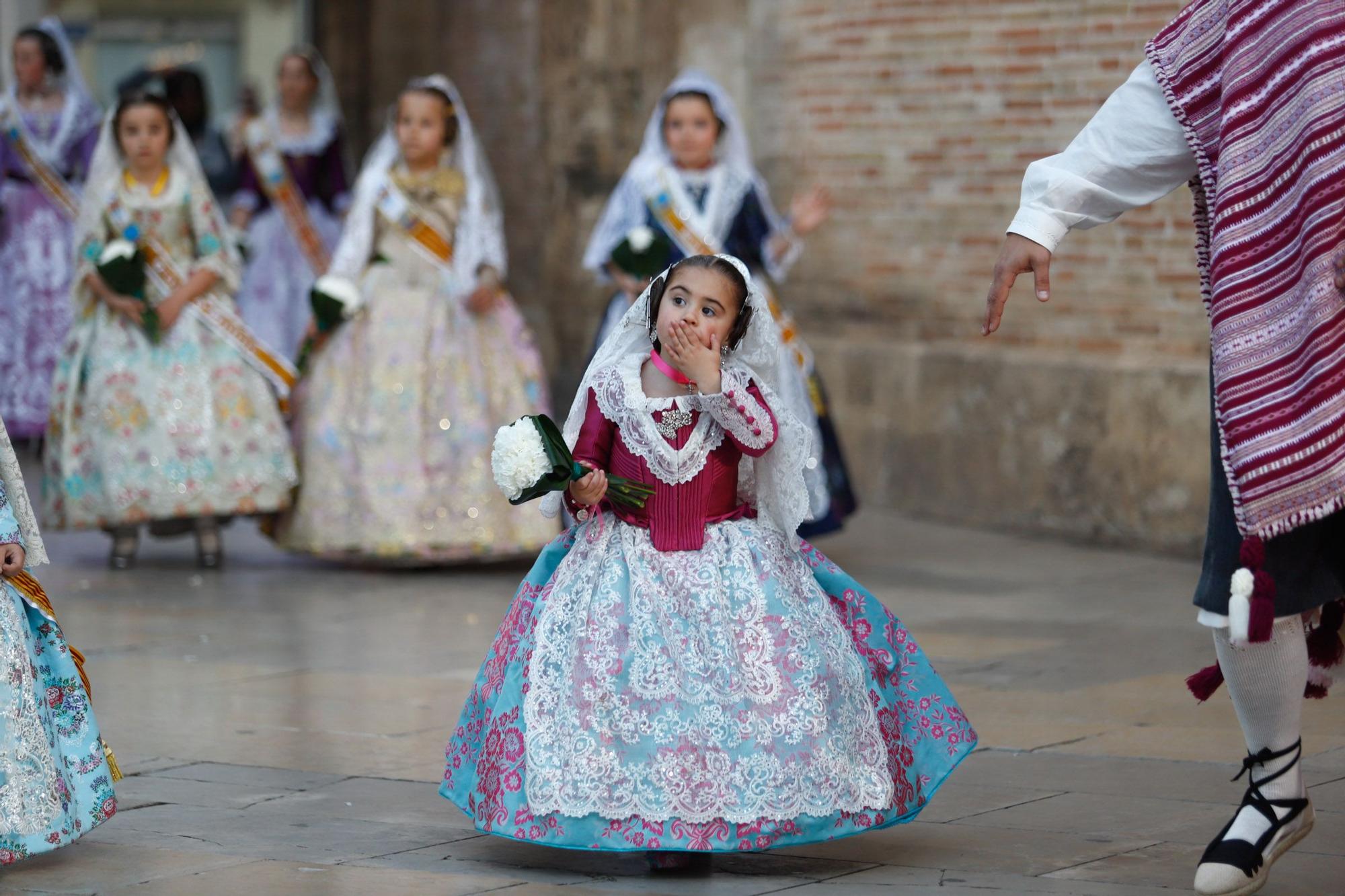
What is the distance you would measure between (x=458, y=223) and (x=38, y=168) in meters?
3.72

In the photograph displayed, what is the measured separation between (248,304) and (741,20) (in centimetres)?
360

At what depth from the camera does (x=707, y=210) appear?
828 centimetres

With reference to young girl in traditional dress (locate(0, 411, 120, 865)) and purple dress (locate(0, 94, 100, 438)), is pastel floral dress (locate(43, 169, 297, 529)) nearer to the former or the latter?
purple dress (locate(0, 94, 100, 438))

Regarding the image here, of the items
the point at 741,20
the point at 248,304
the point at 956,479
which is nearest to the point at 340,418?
the point at 956,479

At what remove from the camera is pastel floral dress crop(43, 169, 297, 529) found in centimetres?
816

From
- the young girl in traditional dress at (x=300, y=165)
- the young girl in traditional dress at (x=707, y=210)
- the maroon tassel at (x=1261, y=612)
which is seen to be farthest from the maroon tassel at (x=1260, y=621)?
the young girl in traditional dress at (x=300, y=165)

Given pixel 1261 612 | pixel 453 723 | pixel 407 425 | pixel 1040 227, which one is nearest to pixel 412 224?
pixel 407 425

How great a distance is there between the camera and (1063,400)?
907 cm

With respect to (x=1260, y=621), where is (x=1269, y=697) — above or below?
below

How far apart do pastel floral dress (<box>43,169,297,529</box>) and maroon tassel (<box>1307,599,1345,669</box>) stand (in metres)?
4.94

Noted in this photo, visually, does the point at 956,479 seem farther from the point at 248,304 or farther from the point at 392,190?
the point at 248,304

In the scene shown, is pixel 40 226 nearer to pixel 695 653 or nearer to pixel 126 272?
pixel 126 272
